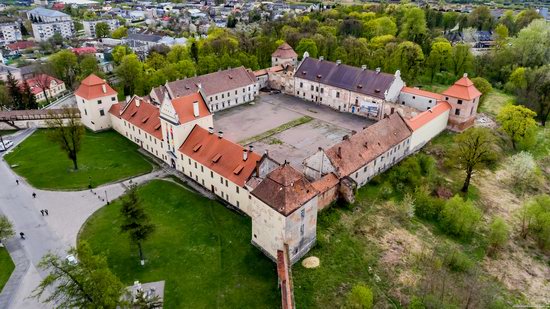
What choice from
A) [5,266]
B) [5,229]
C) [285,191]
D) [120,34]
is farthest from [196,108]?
[120,34]

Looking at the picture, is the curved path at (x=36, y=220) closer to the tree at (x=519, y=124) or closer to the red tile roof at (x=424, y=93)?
the red tile roof at (x=424, y=93)

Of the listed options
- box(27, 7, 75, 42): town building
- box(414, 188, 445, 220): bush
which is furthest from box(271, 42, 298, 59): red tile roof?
box(27, 7, 75, 42): town building

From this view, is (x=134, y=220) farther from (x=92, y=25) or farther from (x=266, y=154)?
(x=92, y=25)

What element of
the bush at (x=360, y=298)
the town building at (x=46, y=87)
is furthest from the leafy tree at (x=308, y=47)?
the bush at (x=360, y=298)

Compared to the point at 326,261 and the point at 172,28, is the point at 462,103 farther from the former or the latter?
the point at 172,28

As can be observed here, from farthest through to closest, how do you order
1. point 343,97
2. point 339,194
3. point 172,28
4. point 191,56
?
point 172,28, point 191,56, point 343,97, point 339,194

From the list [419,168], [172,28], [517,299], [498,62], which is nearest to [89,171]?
[419,168]
